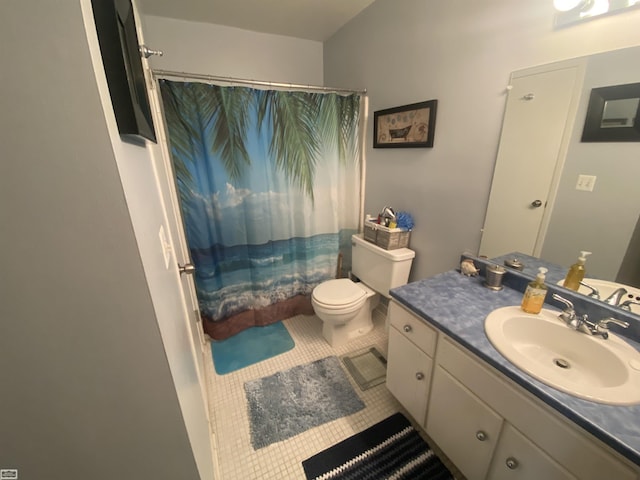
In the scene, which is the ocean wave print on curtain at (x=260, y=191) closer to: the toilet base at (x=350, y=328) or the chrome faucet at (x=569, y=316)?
the toilet base at (x=350, y=328)

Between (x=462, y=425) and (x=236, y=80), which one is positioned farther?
(x=236, y=80)

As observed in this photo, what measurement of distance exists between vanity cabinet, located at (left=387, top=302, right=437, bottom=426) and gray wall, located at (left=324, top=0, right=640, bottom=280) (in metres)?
0.64

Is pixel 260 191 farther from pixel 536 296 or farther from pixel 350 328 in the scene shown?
pixel 536 296

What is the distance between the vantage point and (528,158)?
3.81 feet

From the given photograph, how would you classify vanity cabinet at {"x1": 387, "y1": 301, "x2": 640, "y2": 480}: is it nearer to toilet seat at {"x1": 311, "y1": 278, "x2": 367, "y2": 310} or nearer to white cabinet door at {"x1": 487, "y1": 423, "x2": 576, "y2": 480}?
white cabinet door at {"x1": 487, "y1": 423, "x2": 576, "y2": 480}

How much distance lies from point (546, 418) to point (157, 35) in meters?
2.95

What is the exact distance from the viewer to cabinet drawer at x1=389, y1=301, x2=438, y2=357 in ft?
3.56

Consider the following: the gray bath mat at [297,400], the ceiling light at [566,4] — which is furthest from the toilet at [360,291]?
the ceiling light at [566,4]

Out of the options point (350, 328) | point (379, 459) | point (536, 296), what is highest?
point (536, 296)

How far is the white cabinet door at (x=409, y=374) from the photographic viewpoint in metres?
1.16

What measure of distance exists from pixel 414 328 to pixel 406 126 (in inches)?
51.6

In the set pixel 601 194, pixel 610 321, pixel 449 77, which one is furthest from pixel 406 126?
pixel 610 321

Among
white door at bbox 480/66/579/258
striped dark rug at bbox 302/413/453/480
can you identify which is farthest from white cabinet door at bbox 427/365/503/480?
white door at bbox 480/66/579/258

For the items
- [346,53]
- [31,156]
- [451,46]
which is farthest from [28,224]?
[346,53]
